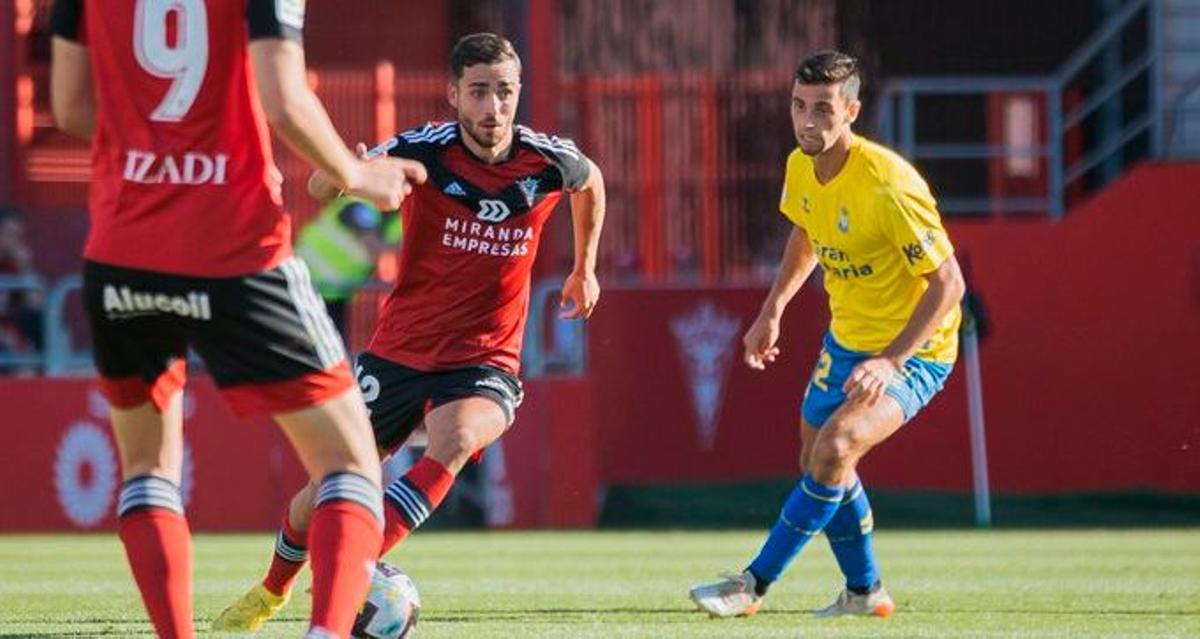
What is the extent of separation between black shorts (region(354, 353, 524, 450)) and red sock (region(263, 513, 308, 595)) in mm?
557

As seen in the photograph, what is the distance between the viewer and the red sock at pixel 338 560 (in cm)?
616

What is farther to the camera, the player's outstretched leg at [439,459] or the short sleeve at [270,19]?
the player's outstretched leg at [439,459]

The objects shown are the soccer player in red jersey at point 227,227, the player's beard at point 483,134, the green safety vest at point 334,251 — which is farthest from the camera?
the green safety vest at point 334,251

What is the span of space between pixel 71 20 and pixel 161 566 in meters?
1.36

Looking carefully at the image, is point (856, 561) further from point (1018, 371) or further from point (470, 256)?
point (1018, 371)

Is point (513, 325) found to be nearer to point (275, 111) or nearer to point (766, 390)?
point (275, 111)

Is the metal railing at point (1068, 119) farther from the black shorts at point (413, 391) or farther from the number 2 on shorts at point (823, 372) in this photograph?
the black shorts at point (413, 391)

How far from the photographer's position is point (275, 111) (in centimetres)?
588

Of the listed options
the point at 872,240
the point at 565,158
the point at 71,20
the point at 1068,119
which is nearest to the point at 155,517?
the point at 71,20

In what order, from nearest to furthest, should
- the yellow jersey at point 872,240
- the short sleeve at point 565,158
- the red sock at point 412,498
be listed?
the red sock at point 412,498
the short sleeve at point 565,158
the yellow jersey at point 872,240

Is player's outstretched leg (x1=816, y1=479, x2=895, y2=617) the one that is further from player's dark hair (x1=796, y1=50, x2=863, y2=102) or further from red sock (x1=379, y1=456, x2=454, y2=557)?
red sock (x1=379, y1=456, x2=454, y2=557)

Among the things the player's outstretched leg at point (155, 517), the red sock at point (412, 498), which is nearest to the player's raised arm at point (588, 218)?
the red sock at point (412, 498)

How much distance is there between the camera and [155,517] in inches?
252

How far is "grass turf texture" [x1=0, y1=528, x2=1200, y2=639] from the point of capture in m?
8.92
